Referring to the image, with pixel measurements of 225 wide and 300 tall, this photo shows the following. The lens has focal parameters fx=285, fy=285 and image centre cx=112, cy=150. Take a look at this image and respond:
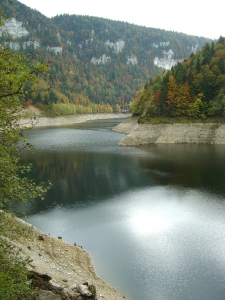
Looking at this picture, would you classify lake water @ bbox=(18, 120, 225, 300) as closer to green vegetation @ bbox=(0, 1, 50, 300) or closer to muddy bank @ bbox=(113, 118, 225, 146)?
green vegetation @ bbox=(0, 1, 50, 300)

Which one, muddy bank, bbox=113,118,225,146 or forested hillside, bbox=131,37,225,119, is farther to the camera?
forested hillside, bbox=131,37,225,119

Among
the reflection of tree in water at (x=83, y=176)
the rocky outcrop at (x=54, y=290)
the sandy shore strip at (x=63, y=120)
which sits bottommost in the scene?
the sandy shore strip at (x=63, y=120)

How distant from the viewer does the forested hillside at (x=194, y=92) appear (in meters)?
61.9

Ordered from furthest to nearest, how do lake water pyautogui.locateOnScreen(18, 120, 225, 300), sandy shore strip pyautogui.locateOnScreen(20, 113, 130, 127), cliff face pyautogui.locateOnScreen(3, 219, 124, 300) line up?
sandy shore strip pyautogui.locateOnScreen(20, 113, 130, 127), lake water pyautogui.locateOnScreen(18, 120, 225, 300), cliff face pyautogui.locateOnScreen(3, 219, 124, 300)

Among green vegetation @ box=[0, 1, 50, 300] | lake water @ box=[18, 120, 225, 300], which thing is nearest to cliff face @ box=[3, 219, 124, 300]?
lake water @ box=[18, 120, 225, 300]

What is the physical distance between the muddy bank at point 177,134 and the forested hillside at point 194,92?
3064mm

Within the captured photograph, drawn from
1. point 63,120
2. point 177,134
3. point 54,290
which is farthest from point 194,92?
point 63,120

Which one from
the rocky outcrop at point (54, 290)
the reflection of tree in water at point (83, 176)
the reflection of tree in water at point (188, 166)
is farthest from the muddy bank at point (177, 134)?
the rocky outcrop at point (54, 290)

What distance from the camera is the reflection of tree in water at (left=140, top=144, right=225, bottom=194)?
32.4 m

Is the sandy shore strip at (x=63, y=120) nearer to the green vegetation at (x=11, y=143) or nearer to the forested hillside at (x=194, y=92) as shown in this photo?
the forested hillside at (x=194, y=92)

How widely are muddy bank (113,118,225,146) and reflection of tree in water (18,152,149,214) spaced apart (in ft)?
46.0

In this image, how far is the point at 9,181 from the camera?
22.9 ft

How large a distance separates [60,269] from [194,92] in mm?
59513

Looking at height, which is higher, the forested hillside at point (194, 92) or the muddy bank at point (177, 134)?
the forested hillside at point (194, 92)
